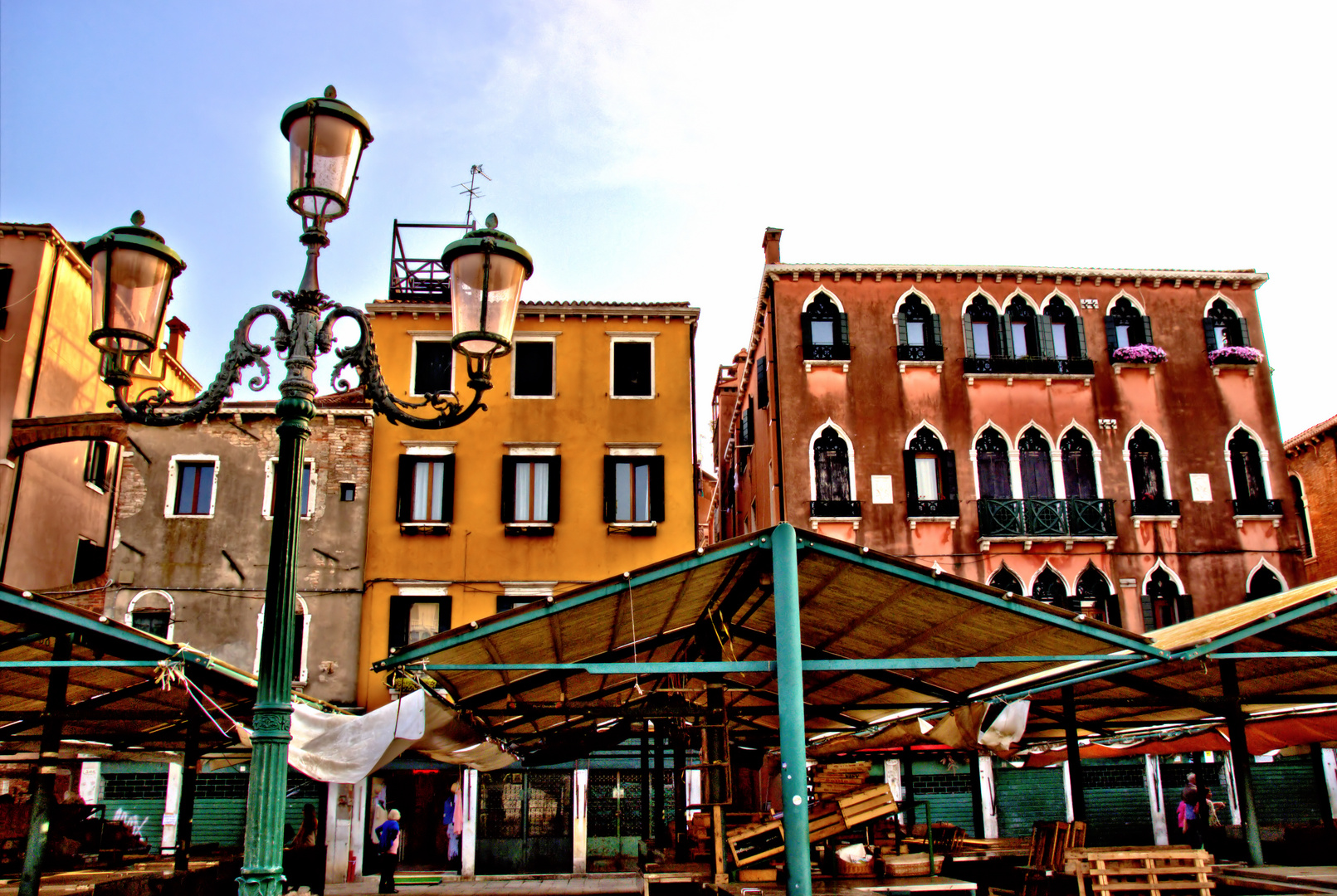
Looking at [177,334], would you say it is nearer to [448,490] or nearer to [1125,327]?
[448,490]

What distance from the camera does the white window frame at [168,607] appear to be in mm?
21938

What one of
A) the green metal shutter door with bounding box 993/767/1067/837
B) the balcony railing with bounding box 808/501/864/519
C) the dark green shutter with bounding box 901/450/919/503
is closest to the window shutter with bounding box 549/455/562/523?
the balcony railing with bounding box 808/501/864/519

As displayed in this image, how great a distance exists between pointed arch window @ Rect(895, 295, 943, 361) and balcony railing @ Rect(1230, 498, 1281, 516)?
7.21 m

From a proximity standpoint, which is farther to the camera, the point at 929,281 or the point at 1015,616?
the point at 929,281

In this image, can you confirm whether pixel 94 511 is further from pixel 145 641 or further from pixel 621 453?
pixel 145 641

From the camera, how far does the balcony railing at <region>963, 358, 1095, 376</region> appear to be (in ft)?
76.8

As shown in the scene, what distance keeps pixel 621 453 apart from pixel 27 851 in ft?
48.6

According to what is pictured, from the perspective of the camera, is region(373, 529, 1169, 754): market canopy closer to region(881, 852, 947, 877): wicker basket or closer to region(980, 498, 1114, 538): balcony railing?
region(881, 852, 947, 877): wicker basket

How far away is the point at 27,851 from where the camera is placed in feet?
32.0

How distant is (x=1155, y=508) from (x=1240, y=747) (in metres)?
13.0

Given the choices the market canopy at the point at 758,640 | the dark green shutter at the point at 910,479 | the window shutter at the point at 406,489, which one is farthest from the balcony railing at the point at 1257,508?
the window shutter at the point at 406,489

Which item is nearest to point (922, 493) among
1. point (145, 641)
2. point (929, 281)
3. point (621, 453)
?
point (929, 281)

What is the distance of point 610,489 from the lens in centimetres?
2309

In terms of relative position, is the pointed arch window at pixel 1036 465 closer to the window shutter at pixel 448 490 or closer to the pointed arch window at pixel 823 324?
the pointed arch window at pixel 823 324
